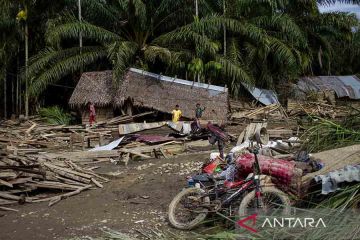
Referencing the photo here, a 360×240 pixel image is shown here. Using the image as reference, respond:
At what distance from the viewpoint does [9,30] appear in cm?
2206

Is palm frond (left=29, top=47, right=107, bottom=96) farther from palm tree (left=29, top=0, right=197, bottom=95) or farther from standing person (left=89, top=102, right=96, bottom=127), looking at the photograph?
standing person (left=89, top=102, right=96, bottom=127)

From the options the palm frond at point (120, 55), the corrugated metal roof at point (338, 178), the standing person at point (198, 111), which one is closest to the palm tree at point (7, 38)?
the palm frond at point (120, 55)

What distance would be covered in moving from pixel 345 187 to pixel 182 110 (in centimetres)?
1374

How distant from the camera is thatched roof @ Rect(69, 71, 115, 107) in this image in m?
19.3

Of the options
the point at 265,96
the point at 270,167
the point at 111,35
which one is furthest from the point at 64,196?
the point at 265,96

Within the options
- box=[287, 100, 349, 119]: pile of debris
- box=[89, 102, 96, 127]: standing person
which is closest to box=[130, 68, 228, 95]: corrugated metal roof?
box=[89, 102, 96, 127]: standing person

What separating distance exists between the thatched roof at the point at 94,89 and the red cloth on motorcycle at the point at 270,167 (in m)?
12.9

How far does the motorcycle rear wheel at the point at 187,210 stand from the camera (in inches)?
257

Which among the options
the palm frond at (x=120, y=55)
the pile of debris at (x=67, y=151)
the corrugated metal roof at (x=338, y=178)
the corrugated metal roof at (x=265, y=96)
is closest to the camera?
the corrugated metal roof at (x=338, y=178)

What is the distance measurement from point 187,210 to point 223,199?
1.83ft

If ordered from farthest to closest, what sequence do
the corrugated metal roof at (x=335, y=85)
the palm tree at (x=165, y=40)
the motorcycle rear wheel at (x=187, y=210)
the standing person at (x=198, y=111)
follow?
the corrugated metal roof at (x=335, y=85), the palm tree at (x=165, y=40), the standing person at (x=198, y=111), the motorcycle rear wheel at (x=187, y=210)

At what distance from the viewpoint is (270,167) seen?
21.6 ft

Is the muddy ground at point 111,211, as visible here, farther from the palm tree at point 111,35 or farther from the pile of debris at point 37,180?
the palm tree at point 111,35

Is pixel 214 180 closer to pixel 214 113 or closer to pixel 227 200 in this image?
pixel 227 200
